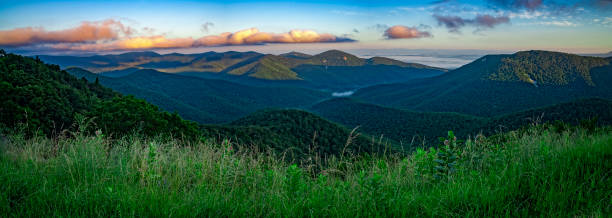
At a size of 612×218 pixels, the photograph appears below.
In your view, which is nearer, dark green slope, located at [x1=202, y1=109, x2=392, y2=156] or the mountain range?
the mountain range

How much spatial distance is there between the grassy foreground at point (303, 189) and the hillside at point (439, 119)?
3450 cm

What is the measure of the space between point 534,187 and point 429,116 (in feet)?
339

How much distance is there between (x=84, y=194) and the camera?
117 inches

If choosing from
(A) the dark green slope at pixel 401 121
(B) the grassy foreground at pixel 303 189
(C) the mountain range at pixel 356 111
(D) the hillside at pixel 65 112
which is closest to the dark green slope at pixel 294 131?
(C) the mountain range at pixel 356 111

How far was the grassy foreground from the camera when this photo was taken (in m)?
2.73

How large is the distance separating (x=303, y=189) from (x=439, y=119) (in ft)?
321

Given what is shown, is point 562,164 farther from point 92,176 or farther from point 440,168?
point 92,176

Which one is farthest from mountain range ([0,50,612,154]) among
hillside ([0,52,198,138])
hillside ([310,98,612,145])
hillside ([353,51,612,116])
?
hillside ([353,51,612,116])

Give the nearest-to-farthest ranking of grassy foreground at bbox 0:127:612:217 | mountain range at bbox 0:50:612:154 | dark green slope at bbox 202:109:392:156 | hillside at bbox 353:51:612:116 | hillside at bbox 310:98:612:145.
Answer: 1. grassy foreground at bbox 0:127:612:217
2. mountain range at bbox 0:50:612:154
3. dark green slope at bbox 202:109:392:156
4. hillside at bbox 310:98:612:145
5. hillside at bbox 353:51:612:116

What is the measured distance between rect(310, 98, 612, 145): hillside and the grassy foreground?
1358 inches

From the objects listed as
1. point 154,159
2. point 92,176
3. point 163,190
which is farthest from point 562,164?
point 92,176

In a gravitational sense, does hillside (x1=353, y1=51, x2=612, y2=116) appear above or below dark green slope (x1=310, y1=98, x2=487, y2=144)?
above

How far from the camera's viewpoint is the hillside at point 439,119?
67806 mm

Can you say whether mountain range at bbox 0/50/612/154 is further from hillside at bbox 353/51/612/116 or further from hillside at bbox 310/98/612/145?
hillside at bbox 353/51/612/116
